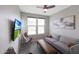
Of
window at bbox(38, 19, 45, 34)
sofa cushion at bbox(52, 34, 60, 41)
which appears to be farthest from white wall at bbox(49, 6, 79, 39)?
window at bbox(38, 19, 45, 34)

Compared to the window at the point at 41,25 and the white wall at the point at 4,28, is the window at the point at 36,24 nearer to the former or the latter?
the window at the point at 41,25

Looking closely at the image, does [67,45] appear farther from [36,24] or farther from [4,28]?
[4,28]

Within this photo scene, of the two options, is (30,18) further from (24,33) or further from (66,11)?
(66,11)

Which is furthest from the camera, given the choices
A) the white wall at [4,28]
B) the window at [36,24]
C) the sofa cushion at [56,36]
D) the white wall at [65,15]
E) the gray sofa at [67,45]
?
the sofa cushion at [56,36]

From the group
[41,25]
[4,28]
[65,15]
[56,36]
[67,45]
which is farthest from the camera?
[56,36]

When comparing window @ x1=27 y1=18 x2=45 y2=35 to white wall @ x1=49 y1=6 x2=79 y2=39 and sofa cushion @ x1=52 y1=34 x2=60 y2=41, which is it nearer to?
white wall @ x1=49 y1=6 x2=79 y2=39

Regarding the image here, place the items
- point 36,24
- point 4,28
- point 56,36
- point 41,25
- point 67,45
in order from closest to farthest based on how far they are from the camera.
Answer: point 4,28 → point 67,45 → point 36,24 → point 41,25 → point 56,36

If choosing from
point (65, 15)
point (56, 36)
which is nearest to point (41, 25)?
point (56, 36)

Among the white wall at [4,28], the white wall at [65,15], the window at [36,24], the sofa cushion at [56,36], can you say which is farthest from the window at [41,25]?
the white wall at [4,28]

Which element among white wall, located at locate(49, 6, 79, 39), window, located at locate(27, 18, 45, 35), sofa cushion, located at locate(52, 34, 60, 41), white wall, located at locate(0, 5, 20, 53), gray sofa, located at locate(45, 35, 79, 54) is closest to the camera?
white wall, located at locate(0, 5, 20, 53)

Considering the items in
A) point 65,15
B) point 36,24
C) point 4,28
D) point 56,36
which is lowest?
point 56,36
